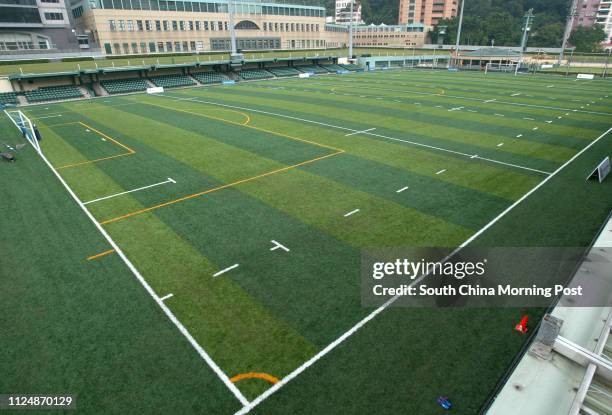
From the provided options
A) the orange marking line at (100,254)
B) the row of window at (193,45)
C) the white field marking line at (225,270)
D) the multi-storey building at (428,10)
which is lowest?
the orange marking line at (100,254)

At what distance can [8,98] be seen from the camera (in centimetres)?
4784

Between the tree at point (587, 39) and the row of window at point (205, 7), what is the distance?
9056 centimetres

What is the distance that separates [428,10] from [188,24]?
127 meters

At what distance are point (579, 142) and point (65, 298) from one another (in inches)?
1248

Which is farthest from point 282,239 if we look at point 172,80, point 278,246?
point 172,80

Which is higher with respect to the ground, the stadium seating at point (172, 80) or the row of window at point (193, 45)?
the row of window at point (193, 45)

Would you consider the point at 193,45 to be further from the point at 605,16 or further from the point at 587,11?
the point at 587,11

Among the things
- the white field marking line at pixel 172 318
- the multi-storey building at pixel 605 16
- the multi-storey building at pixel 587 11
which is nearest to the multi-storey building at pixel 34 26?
the white field marking line at pixel 172 318

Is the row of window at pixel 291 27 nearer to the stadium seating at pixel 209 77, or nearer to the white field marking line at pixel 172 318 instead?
the stadium seating at pixel 209 77

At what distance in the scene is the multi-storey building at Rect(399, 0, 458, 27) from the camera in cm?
16888

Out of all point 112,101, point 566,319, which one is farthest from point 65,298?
point 112,101

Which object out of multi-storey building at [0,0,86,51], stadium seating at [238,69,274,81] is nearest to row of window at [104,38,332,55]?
multi-storey building at [0,0,86,51]

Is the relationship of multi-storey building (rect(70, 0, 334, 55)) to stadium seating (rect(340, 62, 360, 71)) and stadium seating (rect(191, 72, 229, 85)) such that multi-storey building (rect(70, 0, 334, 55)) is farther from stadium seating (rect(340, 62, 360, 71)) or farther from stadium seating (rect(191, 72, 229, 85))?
stadium seating (rect(340, 62, 360, 71))

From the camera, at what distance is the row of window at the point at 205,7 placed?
7994 centimetres
